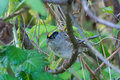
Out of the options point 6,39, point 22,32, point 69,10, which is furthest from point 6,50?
point 6,39

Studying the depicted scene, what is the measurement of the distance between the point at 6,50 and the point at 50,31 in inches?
40.4

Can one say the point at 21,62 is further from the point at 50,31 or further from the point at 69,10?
the point at 50,31

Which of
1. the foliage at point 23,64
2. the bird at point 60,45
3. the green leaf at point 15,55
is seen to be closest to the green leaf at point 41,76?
the foliage at point 23,64

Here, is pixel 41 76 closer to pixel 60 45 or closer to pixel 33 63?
pixel 33 63

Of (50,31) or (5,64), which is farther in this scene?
(50,31)

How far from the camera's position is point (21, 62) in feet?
3.81

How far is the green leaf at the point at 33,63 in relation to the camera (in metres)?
1.13

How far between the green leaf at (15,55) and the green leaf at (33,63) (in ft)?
0.12

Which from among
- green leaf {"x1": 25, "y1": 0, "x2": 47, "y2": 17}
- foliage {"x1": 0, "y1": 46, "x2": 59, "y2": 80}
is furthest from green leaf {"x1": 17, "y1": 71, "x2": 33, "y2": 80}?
green leaf {"x1": 25, "y1": 0, "x2": 47, "y2": 17}

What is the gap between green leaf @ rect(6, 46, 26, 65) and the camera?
1.14 meters

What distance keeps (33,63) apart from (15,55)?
12 centimetres

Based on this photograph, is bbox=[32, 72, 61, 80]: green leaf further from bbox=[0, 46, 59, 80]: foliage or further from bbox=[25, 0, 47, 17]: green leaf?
bbox=[25, 0, 47, 17]: green leaf

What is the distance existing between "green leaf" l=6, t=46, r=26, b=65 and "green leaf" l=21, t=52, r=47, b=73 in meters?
0.04

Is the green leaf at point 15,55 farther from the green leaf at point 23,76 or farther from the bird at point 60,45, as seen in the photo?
the bird at point 60,45
